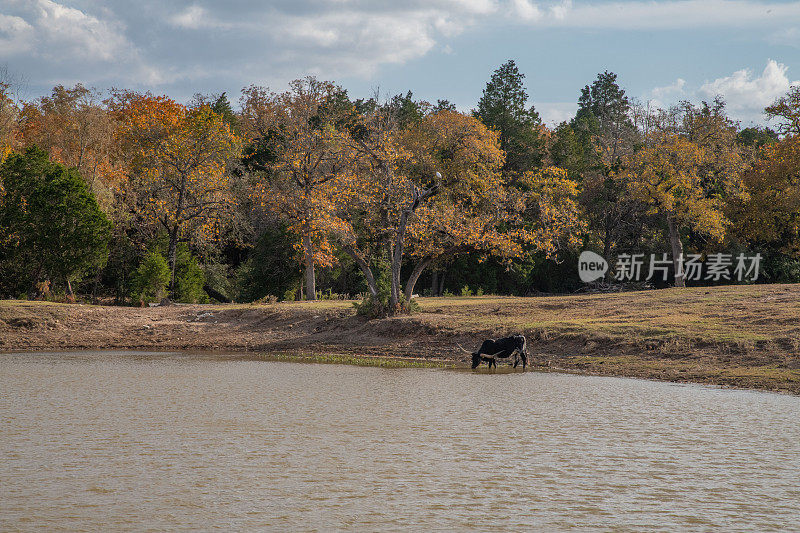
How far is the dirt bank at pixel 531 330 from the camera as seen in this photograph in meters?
20.2

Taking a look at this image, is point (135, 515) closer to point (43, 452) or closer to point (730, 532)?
point (43, 452)

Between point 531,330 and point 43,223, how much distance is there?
88.1 ft

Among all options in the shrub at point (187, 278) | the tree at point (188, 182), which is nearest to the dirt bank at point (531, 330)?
the shrub at point (187, 278)

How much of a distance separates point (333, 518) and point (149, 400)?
8880 mm

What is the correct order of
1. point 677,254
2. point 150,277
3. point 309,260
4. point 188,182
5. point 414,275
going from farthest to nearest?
point 677,254 → point 188,182 → point 309,260 → point 150,277 → point 414,275

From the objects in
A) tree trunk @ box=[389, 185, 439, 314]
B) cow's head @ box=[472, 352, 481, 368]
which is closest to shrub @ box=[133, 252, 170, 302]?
tree trunk @ box=[389, 185, 439, 314]

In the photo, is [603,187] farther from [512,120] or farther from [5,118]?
[5,118]

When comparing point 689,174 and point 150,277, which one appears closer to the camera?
point 150,277

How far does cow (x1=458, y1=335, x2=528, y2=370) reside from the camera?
71.6 feet

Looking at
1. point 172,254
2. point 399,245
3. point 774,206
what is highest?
point 774,206

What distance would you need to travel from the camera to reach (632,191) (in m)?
45.3

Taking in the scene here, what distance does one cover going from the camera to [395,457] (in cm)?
988

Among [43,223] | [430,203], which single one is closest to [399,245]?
[430,203]

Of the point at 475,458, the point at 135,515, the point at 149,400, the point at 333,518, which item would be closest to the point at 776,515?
the point at 475,458
